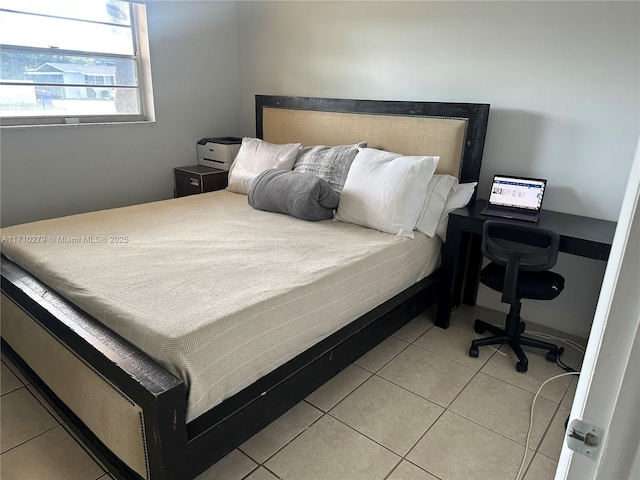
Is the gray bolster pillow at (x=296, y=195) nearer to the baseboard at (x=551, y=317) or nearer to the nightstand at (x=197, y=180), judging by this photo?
the nightstand at (x=197, y=180)

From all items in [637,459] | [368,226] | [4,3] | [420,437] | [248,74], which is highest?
[4,3]

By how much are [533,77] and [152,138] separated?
2.75 meters

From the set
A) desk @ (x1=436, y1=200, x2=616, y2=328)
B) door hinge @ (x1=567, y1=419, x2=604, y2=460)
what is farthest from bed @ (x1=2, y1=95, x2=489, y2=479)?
door hinge @ (x1=567, y1=419, x2=604, y2=460)

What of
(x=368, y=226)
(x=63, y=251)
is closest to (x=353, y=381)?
(x=368, y=226)

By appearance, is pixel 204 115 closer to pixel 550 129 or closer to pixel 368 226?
pixel 368 226

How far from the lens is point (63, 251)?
2105 millimetres

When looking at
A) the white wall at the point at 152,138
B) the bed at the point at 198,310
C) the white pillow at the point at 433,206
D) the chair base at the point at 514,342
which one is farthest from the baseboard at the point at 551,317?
the white wall at the point at 152,138

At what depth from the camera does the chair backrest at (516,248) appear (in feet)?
6.91

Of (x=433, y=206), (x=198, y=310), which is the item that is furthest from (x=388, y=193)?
(x=198, y=310)

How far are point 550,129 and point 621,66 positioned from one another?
0.43 meters

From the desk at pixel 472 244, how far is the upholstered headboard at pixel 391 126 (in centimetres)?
35

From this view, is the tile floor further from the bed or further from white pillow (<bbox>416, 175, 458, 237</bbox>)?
white pillow (<bbox>416, 175, 458, 237</bbox>)

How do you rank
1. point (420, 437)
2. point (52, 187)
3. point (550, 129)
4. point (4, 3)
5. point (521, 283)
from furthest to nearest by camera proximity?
point (52, 187)
point (4, 3)
point (550, 129)
point (521, 283)
point (420, 437)

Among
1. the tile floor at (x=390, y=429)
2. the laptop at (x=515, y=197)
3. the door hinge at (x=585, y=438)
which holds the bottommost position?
the tile floor at (x=390, y=429)
